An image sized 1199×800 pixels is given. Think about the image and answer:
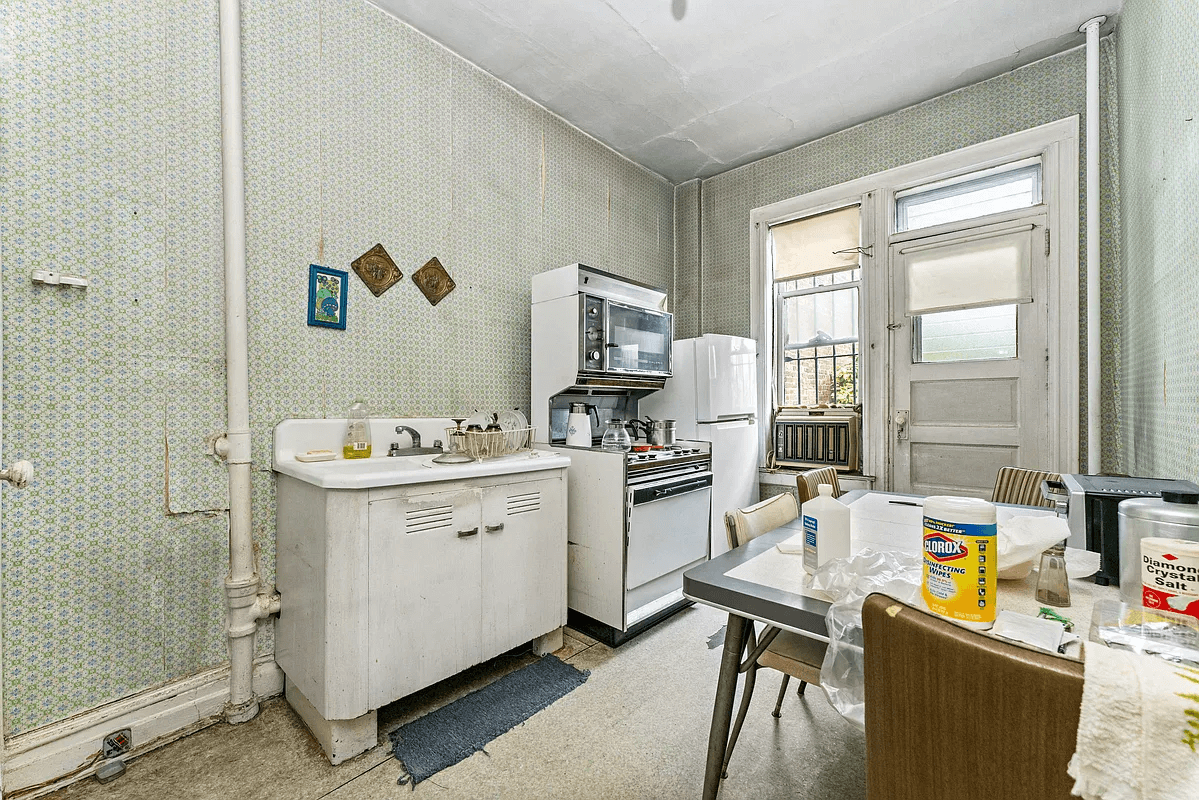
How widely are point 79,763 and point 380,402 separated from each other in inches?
65.4

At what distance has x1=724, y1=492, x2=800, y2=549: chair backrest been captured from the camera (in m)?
A: 1.60

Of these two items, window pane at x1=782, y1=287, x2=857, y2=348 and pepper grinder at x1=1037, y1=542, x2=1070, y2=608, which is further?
window pane at x1=782, y1=287, x2=857, y2=348

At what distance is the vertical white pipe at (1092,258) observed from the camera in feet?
9.16

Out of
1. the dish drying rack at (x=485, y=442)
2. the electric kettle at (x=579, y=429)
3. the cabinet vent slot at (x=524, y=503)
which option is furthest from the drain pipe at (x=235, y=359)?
the electric kettle at (x=579, y=429)

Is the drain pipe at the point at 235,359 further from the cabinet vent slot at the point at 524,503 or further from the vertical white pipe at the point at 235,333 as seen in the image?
the cabinet vent slot at the point at 524,503

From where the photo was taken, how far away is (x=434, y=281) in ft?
9.34

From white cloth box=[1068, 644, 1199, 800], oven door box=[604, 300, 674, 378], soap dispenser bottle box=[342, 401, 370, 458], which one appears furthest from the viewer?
oven door box=[604, 300, 674, 378]

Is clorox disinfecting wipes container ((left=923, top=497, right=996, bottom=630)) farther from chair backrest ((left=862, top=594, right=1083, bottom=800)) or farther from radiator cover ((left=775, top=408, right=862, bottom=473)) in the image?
radiator cover ((left=775, top=408, right=862, bottom=473))

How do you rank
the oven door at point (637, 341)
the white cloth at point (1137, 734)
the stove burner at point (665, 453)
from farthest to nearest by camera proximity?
1. the oven door at point (637, 341)
2. the stove burner at point (665, 453)
3. the white cloth at point (1137, 734)

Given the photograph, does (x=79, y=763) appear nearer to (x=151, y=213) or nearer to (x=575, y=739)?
(x=575, y=739)

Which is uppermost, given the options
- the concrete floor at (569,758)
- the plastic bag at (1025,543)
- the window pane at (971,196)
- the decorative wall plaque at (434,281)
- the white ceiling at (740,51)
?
the white ceiling at (740,51)

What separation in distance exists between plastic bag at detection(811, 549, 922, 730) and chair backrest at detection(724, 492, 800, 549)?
422mm

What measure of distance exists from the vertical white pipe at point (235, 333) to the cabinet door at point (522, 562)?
3.24 ft

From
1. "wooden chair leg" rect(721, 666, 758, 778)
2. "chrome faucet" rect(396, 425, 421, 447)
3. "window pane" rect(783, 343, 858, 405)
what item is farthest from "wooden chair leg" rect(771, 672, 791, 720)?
"window pane" rect(783, 343, 858, 405)
